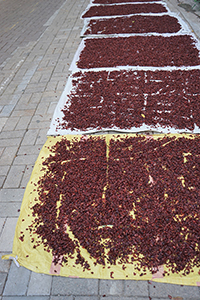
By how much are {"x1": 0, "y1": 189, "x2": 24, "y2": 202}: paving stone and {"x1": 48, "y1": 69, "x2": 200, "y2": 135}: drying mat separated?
124 centimetres

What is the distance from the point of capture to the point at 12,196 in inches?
124

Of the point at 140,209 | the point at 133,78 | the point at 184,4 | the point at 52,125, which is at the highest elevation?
the point at 184,4

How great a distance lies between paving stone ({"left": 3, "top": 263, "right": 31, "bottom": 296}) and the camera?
2285mm

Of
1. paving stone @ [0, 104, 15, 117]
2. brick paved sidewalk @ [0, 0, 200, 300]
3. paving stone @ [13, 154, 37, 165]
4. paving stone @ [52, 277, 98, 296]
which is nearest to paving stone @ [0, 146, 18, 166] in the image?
brick paved sidewalk @ [0, 0, 200, 300]

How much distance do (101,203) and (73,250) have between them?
0.64 meters

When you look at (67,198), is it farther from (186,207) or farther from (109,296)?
(186,207)

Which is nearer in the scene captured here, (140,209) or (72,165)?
(140,209)

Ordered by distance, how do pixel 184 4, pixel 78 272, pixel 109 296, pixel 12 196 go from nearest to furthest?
1. pixel 109 296
2. pixel 78 272
3. pixel 12 196
4. pixel 184 4

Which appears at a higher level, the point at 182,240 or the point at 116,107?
the point at 116,107

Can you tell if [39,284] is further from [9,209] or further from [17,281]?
[9,209]

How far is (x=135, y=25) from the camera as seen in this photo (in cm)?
723

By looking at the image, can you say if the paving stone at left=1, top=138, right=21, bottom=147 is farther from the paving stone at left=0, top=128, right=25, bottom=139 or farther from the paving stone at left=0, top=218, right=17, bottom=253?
the paving stone at left=0, top=218, right=17, bottom=253

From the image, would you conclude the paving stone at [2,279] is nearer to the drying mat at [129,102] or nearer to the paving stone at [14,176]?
the paving stone at [14,176]

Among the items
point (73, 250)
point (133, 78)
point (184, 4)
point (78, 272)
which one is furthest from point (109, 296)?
point (184, 4)
